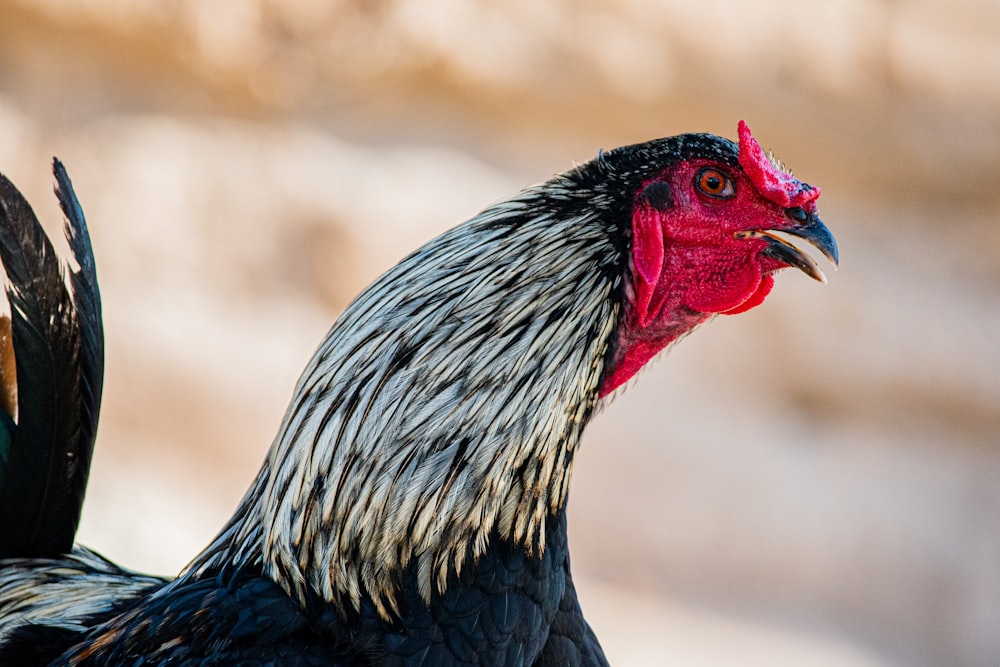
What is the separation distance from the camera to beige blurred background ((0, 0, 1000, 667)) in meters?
5.74

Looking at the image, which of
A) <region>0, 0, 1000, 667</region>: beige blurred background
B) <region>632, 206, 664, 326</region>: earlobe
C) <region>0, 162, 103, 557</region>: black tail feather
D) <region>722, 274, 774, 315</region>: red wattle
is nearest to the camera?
<region>632, 206, 664, 326</region>: earlobe

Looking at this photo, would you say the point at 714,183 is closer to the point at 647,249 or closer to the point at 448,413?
the point at 647,249

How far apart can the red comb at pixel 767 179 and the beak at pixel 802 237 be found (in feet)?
0.10

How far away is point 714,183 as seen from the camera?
218 cm

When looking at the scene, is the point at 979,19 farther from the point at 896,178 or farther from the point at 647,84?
the point at 647,84

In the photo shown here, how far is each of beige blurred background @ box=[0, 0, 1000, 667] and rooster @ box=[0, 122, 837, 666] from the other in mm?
3533

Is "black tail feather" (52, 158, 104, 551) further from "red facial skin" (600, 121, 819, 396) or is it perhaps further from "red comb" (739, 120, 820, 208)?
"red comb" (739, 120, 820, 208)

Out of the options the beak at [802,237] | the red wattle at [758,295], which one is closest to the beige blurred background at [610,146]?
the red wattle at [758,295]

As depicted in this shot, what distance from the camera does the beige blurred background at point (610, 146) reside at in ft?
18.8

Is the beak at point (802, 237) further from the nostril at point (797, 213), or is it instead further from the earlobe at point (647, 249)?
the earlobe at point (647, 249)

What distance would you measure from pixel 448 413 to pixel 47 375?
1.12m

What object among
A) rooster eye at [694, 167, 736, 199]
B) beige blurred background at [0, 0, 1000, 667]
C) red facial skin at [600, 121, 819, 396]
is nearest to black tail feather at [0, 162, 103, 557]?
red facial skin at [600, 121, 819, 396]

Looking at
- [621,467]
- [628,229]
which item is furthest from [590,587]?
[628,229]

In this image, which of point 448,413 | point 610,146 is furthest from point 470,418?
point 610,146
